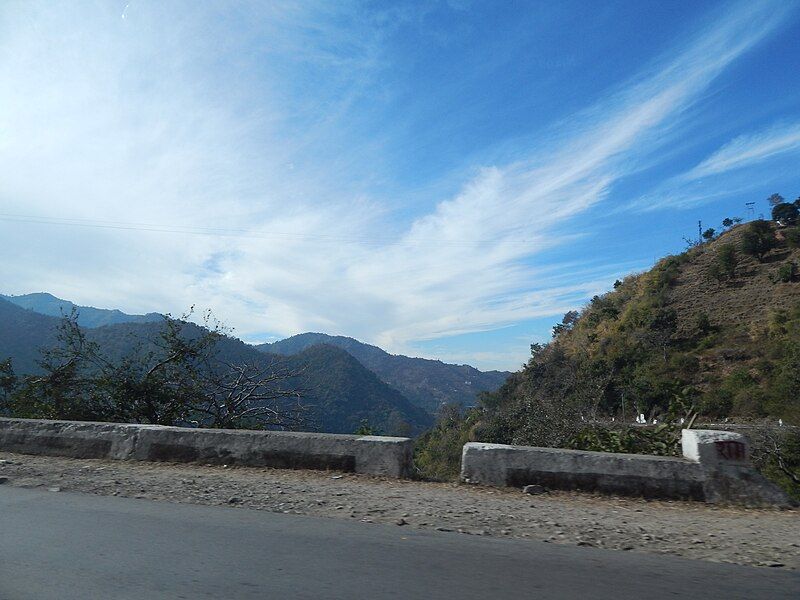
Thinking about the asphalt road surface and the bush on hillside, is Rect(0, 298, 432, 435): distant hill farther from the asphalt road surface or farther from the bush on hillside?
the bush on hillside

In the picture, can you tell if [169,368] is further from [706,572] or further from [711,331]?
[711,331]

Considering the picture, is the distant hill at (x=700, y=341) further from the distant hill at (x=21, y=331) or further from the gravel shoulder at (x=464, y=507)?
the distant hill at (x=21, y=331)

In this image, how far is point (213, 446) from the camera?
741 centimetres

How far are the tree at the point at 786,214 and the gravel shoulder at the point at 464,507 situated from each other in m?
82.3

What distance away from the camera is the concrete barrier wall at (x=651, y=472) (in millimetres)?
5570

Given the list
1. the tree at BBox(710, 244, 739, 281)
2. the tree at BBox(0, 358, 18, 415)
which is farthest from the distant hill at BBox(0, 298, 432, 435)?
the tree at BBox(710, 244, 739, 281)

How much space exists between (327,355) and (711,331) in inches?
2382

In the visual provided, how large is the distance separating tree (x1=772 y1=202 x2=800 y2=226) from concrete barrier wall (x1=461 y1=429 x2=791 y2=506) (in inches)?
3199

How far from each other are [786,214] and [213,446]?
85949 mm

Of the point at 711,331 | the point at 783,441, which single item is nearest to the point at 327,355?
the point at 711,331

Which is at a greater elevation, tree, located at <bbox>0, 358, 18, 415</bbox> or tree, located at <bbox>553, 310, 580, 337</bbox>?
tree, located at <bbox>553, 310, 580, 337</bbox>

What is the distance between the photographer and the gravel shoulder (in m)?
4.29

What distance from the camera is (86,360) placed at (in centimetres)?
1222

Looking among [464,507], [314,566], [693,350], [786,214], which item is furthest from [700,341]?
[314,566]
